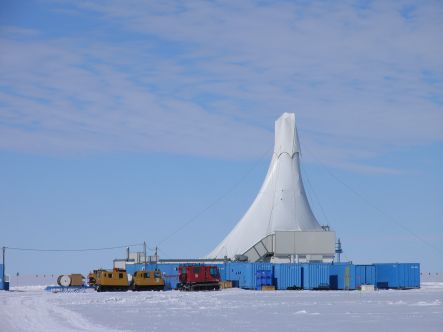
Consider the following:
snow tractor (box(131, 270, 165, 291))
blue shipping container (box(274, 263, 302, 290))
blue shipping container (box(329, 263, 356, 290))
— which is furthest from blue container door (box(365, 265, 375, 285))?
snow tractor (box(131, 270, 165, 291))

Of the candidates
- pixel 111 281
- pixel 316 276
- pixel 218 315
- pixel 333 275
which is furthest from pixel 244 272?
pixel 218 315

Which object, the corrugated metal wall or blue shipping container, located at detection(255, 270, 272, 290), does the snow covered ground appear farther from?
the corrugated metal wall

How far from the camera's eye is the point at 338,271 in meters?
56.5

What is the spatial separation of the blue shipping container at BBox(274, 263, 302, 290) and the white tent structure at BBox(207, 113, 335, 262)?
295 inches

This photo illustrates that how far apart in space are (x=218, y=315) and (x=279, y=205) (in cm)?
4552

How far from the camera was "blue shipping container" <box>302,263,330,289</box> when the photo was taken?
5628cm

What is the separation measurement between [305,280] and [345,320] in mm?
29572

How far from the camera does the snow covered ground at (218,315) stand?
24984 mm

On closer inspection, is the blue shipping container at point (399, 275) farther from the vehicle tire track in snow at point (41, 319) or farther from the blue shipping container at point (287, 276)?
the vehicle tire track in snow at point (41, 319)

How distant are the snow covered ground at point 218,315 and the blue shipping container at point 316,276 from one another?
16.7 metres

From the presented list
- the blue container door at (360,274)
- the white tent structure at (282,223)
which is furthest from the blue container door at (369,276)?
the white tent structure at (282,223)

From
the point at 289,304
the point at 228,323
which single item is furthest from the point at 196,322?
the point at 289,304

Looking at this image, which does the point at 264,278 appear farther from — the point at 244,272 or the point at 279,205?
the point at 279,205

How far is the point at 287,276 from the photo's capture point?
57.0 m
